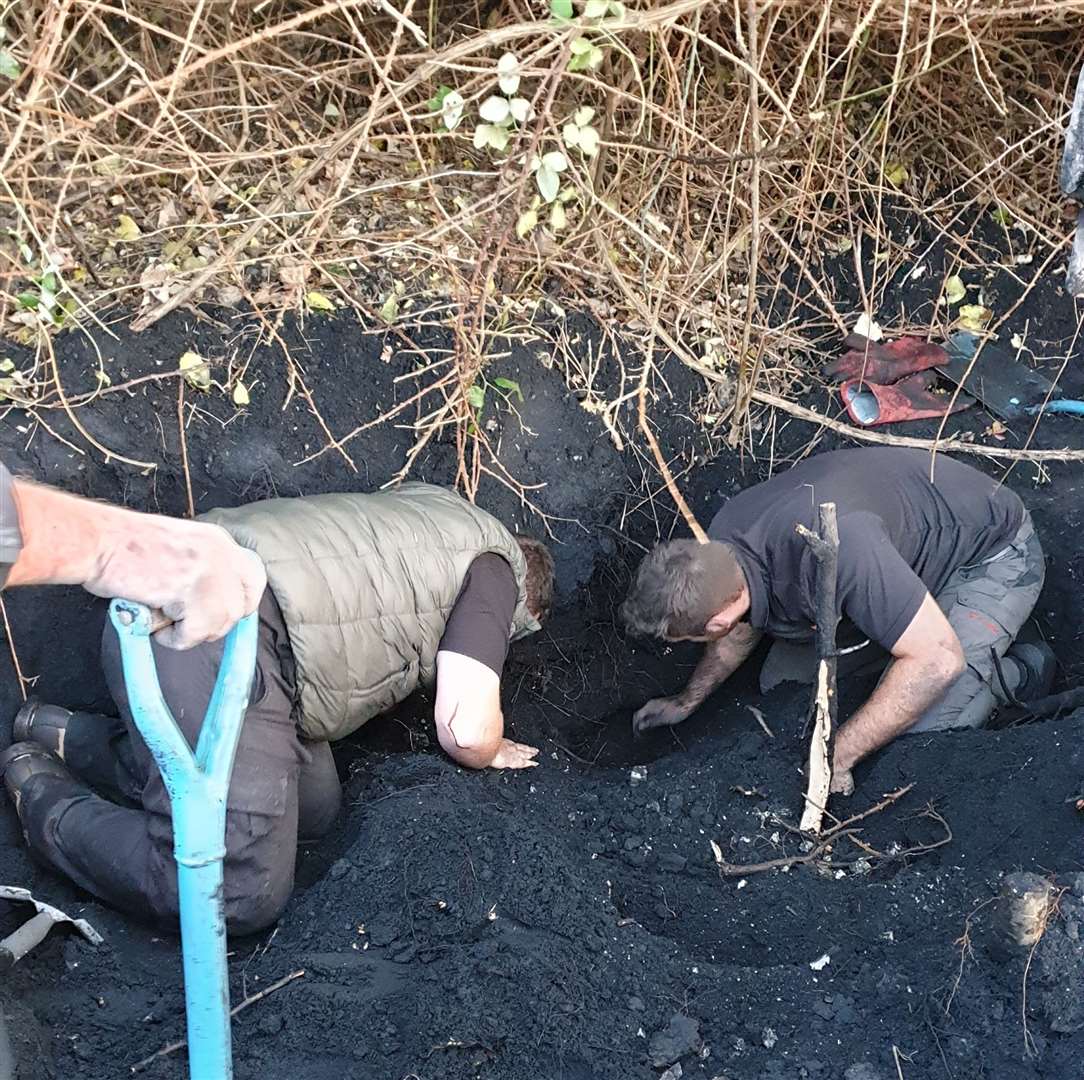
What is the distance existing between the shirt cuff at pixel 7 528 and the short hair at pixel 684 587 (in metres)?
1.93

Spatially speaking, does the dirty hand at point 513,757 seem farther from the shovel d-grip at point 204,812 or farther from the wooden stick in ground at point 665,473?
the shovel d-grip at point 204,812

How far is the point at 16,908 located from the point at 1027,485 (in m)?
3.46

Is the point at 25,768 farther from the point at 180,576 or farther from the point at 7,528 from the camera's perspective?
the point at 7,528

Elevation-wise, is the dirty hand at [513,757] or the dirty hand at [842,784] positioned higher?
the dirty hand at [513,757]

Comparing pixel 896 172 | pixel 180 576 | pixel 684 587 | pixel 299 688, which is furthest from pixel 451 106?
pixel 896 172

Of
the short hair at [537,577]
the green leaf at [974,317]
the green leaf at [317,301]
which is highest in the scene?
the green leaf at [317,301]

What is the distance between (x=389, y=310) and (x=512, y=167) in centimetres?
63

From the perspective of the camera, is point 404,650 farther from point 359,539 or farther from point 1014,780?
point 1014,780

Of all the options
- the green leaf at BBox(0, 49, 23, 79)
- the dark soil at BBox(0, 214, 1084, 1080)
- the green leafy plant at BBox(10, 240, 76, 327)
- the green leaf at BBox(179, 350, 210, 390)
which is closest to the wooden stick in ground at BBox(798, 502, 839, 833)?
the dark soil at BBox(0, 214, 1084, 1080)

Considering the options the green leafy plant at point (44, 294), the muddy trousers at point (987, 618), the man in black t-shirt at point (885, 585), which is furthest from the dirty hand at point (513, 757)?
the green leafy plant at point (44, 294)

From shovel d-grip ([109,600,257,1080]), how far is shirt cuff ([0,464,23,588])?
0.34m

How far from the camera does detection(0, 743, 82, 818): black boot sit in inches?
110

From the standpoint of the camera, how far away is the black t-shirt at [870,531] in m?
2.95

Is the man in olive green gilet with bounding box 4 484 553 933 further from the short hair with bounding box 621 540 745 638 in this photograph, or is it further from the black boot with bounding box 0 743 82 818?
the short hair with bounding box 621 540 745 638
